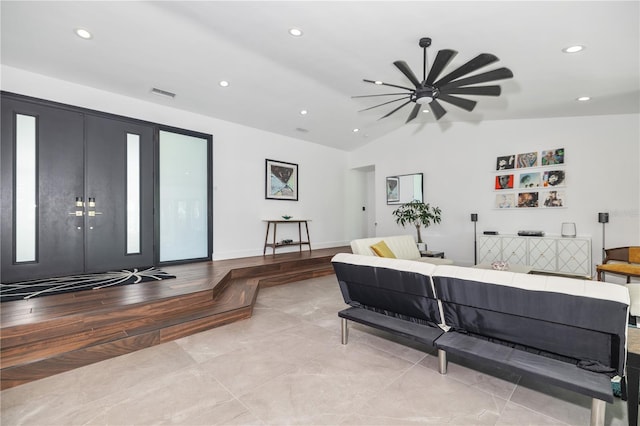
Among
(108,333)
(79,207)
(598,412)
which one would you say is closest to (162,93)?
(79,207)

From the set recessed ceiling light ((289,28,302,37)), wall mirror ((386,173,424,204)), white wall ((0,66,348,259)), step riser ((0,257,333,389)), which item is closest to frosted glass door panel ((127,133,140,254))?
white wall ((0,66,348,259))

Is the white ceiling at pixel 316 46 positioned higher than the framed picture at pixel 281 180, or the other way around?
the white ceiling at pixel 316 46

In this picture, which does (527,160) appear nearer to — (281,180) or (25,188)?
(281,180)

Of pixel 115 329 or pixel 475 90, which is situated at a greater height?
pixel 475 90

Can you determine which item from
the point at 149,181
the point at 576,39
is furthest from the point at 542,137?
the point at 149,181

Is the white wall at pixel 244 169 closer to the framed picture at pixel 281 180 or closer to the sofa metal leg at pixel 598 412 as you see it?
the framed picture at pixel 281 180

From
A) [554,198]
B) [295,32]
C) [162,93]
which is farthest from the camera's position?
[554,198]

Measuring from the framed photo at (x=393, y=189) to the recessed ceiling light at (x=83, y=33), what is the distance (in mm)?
6664

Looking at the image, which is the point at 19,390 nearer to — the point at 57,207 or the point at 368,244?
the point at 57,207

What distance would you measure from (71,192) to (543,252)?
8.01m

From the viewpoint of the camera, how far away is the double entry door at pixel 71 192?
4.08 m

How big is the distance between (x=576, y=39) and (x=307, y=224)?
608cm

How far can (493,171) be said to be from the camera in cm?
657

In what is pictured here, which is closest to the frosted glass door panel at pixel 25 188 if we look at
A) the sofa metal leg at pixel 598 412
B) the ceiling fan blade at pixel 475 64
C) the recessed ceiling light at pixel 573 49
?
the ceiling fan blade at pixel 475 64
